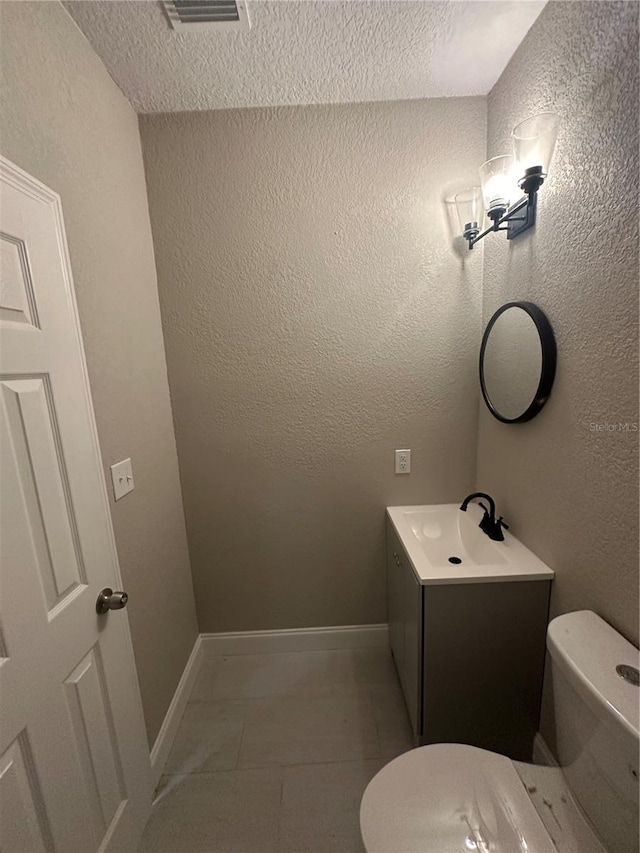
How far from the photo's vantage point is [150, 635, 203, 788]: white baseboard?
4.25 ft

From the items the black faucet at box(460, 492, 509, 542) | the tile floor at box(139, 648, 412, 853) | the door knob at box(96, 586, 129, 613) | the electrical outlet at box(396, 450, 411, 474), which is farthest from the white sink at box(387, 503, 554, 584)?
the door knob at box(96, 586, 129, 613)

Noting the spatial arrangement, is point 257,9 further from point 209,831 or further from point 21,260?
point 209,831

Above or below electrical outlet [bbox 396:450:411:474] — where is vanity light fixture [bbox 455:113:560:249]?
above

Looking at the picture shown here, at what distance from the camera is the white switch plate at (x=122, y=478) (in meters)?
1.12

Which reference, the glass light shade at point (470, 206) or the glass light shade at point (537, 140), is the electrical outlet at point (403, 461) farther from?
the glass light shade at point (537, 140)

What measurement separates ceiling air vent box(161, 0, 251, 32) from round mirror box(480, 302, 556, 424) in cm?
130

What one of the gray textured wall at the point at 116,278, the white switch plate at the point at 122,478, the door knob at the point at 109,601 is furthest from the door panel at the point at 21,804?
the white switch plate at the point at 122,478

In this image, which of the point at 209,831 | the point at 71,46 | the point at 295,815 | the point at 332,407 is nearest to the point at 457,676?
the point at 295,815

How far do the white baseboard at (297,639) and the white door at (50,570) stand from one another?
81cm

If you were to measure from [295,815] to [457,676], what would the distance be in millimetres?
737

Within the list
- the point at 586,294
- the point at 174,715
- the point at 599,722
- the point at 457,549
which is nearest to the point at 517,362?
the point at 586,294

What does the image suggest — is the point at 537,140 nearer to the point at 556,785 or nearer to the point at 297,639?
the point at 556,785

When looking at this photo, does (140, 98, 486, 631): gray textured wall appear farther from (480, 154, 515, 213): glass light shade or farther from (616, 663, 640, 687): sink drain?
(616, 663, 640, 687): sink drain

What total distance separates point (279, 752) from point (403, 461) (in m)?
1.33
